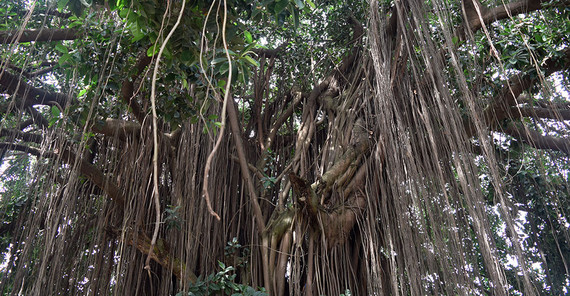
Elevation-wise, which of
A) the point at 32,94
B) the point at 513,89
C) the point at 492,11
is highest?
the point at 492,11

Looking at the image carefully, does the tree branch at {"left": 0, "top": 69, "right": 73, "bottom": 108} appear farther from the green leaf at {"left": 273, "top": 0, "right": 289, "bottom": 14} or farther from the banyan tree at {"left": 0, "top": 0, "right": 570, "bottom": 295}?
the green leaf at {"left": 273, "top": 0, "right": 289, "bottom": 14}

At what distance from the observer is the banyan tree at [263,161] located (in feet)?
6.10

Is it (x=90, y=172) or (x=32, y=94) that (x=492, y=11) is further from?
(x=32, y=94)

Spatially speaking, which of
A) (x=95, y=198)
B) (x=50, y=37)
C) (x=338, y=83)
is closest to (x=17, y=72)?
(x=50, y=37)

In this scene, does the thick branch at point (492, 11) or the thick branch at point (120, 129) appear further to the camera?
the thick branch at point (492, 11)

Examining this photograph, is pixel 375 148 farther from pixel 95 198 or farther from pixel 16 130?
pixel 16 130

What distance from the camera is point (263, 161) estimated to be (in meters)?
2.84

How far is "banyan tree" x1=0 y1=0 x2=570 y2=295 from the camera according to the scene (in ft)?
6.10

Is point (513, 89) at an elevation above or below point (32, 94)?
above

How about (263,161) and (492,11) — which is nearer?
(492,11)

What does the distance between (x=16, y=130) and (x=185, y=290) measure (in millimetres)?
1197

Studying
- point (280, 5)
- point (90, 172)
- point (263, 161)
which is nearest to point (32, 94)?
point (90, 172)

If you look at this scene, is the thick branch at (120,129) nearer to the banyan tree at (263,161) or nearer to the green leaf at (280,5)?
the banyan tree at (263,161)

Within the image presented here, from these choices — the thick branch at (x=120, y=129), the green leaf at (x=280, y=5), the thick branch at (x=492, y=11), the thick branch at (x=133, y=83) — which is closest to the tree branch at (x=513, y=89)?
the thick branch at (x=492, y=11)
